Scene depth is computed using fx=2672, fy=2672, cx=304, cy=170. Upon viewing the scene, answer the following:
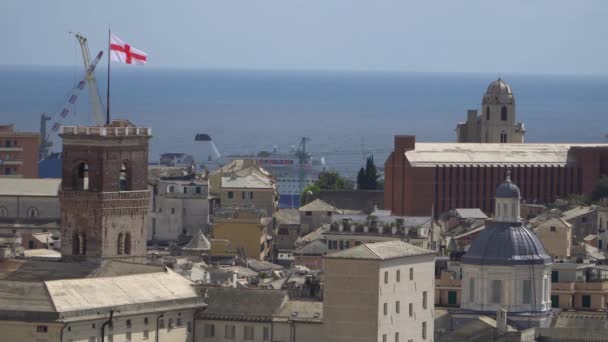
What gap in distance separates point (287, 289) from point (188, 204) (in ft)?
143

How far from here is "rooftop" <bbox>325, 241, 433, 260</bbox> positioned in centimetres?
7906

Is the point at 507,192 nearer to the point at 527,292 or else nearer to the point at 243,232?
the point at 527,292

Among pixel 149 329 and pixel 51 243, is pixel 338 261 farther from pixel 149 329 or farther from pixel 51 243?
pixel 51 243

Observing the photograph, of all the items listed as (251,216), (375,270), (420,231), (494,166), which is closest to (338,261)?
(375,270)

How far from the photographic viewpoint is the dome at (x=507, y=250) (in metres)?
90.3

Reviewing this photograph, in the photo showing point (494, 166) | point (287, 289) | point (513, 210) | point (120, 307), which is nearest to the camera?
point (120, 307)

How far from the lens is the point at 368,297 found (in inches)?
3083

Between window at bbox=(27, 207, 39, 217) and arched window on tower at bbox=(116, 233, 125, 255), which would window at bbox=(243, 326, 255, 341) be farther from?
window at bbox=(27, 207, 39, 217)

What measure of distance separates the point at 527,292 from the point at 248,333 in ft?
46.4

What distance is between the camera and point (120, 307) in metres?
75.6

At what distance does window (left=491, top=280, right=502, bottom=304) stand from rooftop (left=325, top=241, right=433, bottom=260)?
6.74m

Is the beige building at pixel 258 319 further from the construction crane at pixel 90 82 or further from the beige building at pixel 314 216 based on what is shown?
the beige building at pixel 314 216

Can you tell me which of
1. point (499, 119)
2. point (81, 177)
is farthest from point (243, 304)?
point (499, 119)

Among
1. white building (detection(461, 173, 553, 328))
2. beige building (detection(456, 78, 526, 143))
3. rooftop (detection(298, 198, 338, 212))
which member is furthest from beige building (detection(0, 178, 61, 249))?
beige building (detection(456, 78, 526, 143))
